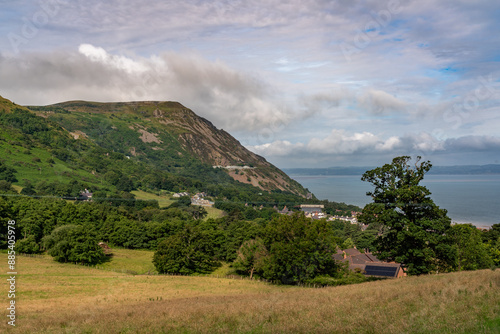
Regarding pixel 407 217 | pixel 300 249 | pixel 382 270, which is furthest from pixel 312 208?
pixel 407 217

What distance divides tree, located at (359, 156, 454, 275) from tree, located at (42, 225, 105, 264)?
154ft

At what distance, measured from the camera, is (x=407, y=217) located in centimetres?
3394

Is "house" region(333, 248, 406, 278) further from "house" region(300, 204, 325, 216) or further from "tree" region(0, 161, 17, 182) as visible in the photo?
"tree" region(0, 161, 17, 182)

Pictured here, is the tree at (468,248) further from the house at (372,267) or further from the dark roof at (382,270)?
the dark roof at (382,270)

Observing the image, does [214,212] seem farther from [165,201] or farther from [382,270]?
[382,270]

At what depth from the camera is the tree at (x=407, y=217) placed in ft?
107

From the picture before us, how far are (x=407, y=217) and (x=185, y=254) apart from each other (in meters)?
36.4

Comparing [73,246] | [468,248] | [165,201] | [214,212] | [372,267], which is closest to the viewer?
[468,248]

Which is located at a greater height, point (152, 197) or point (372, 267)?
point (152, 197)

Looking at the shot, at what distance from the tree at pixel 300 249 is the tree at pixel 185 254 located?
59.8 ft

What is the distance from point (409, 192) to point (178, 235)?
133 feet

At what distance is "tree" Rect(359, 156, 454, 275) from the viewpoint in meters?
32.8

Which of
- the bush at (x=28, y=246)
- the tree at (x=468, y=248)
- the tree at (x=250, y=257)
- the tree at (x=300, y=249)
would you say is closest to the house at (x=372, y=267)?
the tree at (x=468, y=248)

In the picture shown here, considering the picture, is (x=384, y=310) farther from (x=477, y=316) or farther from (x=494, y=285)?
(x=494, y=285)
